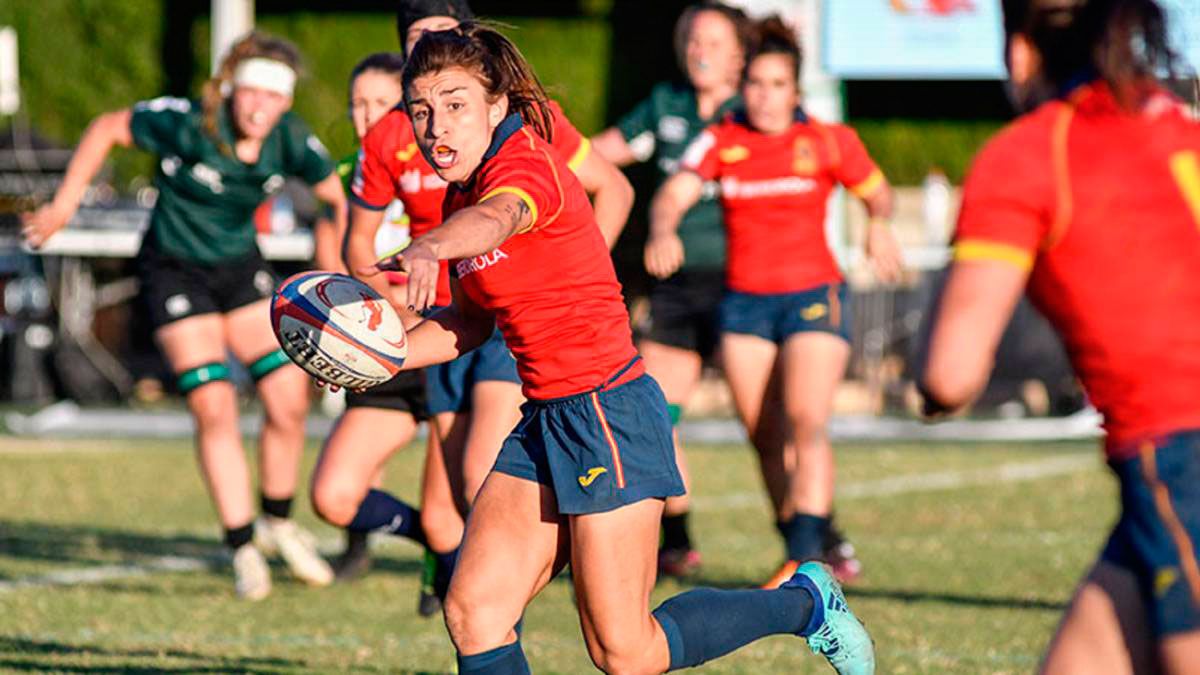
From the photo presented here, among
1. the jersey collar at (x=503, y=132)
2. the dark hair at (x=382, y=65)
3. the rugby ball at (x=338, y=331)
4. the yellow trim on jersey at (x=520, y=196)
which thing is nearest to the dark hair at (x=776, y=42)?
the dark hair at (x=382, y=65)

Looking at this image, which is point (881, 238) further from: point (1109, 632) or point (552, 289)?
point (1109, 632)

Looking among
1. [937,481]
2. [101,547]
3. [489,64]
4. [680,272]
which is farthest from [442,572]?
[937,481]

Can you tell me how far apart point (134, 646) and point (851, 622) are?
2812 millimetres

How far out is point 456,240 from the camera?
3.79 m

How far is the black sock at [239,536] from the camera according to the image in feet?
26.4

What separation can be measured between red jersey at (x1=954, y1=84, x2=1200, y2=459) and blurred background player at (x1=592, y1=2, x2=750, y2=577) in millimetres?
5338

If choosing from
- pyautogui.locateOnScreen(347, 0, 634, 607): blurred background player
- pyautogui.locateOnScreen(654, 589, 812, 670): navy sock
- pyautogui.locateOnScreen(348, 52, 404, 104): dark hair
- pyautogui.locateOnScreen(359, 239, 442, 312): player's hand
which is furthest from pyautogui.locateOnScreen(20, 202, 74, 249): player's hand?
pyautogui.locateOnScreen(359, 239, 442, 312): player's hand

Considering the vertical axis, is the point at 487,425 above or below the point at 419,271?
below

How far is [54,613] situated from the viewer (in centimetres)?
743

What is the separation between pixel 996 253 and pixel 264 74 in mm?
5404

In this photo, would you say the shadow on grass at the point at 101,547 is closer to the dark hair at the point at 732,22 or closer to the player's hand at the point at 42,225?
the player's hand at the point at 42,225

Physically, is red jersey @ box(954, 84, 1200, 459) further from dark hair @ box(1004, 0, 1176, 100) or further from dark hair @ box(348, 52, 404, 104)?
dark hair @ box(348, 52, 404, 104)

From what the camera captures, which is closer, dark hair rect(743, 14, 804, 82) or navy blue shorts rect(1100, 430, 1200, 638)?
navy blue shorts rect(1100, 430, 1200, 638)

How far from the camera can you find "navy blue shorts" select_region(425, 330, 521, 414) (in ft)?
19.4
